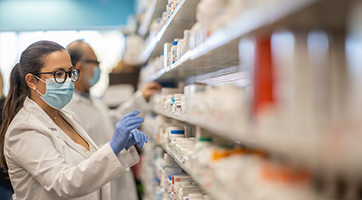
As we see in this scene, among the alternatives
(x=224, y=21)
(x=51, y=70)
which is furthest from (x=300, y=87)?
(x=51, y=70)

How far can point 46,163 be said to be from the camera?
5.62ft

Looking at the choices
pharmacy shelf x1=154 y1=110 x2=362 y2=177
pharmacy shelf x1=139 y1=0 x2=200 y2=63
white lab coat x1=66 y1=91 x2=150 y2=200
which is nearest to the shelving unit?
pharmacy shelf x1=154 y1=110 x2=362 y2=177

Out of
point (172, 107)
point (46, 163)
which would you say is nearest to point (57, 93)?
point (46, 163)

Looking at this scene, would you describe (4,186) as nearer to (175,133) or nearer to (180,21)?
(175,133)

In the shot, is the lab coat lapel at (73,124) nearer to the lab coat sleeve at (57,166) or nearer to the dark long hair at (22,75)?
the dark long hair at (22,75)

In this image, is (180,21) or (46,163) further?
(180,21)

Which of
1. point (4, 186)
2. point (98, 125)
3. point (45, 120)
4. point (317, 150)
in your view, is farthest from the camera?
point (98, 125)

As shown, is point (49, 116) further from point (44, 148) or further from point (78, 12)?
point (78, 12)

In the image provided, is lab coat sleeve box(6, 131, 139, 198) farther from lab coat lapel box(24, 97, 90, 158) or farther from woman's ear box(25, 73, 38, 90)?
woman's ear box(25, 73, 38, 90)

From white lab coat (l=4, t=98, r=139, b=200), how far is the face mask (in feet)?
0.30

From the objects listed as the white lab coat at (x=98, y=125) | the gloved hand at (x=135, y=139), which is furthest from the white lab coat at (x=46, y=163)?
the white lab coat at (x=98, y=125)

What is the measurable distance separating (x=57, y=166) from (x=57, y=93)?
0.55 meters

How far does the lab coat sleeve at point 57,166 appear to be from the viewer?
170 cm

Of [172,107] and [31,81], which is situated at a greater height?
[31,81]
